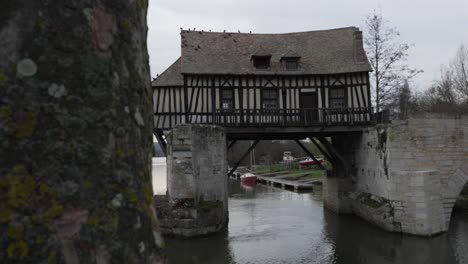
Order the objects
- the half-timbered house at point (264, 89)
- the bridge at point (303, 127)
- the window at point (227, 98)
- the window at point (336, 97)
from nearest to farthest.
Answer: the bridge at point (303, 127) → the half-timbered house at point (264, 89) → the window at point (227, 98) → the window at point (336, 97)

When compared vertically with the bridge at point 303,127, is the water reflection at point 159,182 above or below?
below

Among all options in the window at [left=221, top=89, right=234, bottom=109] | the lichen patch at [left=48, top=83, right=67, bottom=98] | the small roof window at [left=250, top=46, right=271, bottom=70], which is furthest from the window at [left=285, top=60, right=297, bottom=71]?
the lichen patch at [left=48, top=83, right=67, bottom=98]

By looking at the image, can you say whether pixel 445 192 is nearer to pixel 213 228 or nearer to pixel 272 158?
pixel 213 228

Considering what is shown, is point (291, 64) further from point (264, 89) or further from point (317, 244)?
point (317, 244)

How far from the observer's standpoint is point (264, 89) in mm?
13352

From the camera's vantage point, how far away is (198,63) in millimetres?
13188

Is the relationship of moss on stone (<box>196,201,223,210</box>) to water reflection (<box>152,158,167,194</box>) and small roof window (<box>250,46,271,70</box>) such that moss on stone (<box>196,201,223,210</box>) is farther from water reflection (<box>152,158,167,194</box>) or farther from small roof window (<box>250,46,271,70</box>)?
small roof window (<box>250,46,271,70</box>)

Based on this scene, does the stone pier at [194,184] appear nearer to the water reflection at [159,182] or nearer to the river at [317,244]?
the river at [317,244]

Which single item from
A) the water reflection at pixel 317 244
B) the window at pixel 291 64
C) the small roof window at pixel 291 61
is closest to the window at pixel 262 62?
the small roof window at pixel 291 61

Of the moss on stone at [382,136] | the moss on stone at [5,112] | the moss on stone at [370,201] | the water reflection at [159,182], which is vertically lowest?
the water reflection at [159,182]

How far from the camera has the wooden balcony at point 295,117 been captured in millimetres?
12391

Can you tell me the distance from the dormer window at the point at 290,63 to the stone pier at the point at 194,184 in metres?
A: 4.11

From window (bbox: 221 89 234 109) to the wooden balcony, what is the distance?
1.66ft

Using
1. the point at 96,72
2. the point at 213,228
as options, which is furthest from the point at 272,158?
the point at 96,72
